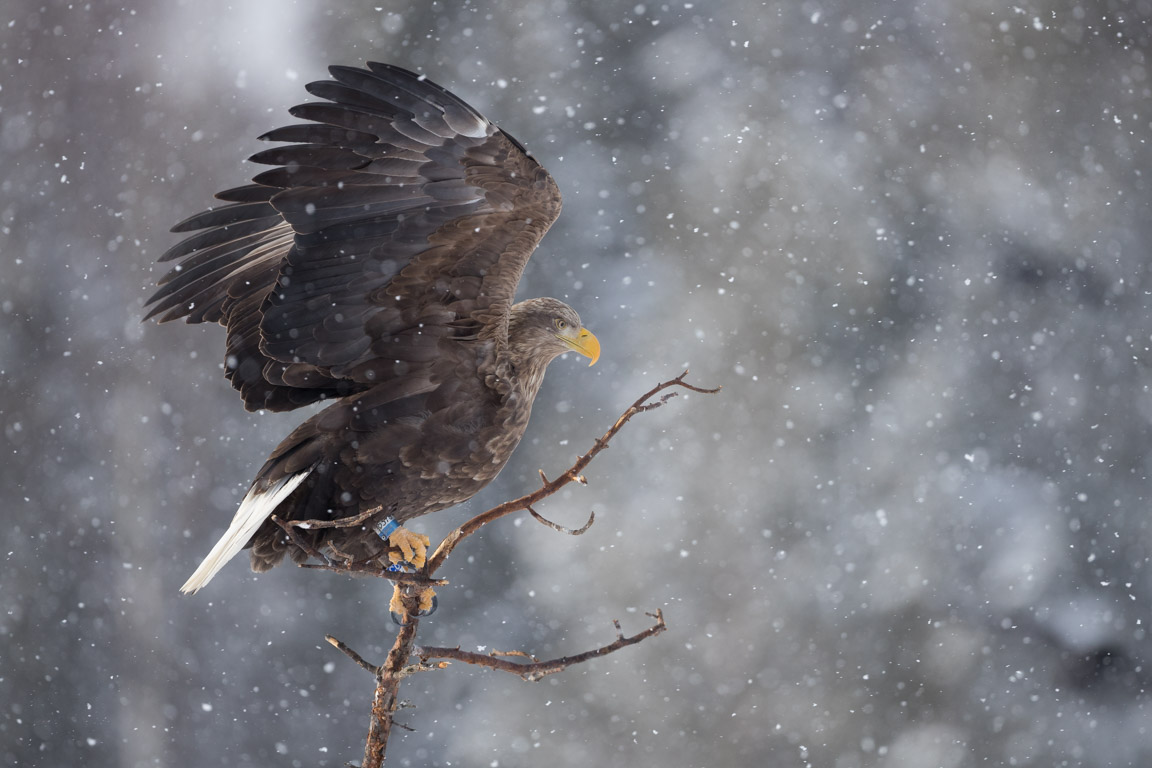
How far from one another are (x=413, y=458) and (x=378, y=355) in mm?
341

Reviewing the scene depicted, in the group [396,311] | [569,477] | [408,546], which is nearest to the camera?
[569,477]

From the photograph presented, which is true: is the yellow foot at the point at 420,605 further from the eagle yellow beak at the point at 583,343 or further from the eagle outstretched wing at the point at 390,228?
the eagle yellow beak at the point at 583,343

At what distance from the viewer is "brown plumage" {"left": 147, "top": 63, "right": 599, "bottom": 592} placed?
8.23 ft

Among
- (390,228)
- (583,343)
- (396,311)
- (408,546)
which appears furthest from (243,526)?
(583,343)

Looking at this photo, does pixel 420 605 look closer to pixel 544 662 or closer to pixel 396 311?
pixel 544 662

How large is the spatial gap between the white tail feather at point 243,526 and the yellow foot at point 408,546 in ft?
1.16

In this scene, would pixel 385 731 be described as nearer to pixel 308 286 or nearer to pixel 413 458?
pixel 413 458

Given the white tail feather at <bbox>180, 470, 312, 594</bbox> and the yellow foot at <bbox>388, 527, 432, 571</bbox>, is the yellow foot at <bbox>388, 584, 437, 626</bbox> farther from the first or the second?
the white tail feather at <bbox>180, 470, 312, 594</bbox>

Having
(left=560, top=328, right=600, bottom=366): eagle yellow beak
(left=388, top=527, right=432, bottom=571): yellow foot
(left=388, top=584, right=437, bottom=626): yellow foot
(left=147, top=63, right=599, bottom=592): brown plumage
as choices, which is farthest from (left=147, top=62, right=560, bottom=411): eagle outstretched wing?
(left=388, top=584, right=437, bottom=626): yellow foot

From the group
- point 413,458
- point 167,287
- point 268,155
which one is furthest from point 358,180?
point 167,287

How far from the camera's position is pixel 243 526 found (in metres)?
2.49

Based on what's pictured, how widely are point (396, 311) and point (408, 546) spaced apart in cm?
75

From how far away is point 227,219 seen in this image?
3.40 metres

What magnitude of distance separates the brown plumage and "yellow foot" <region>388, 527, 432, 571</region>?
0.09m
